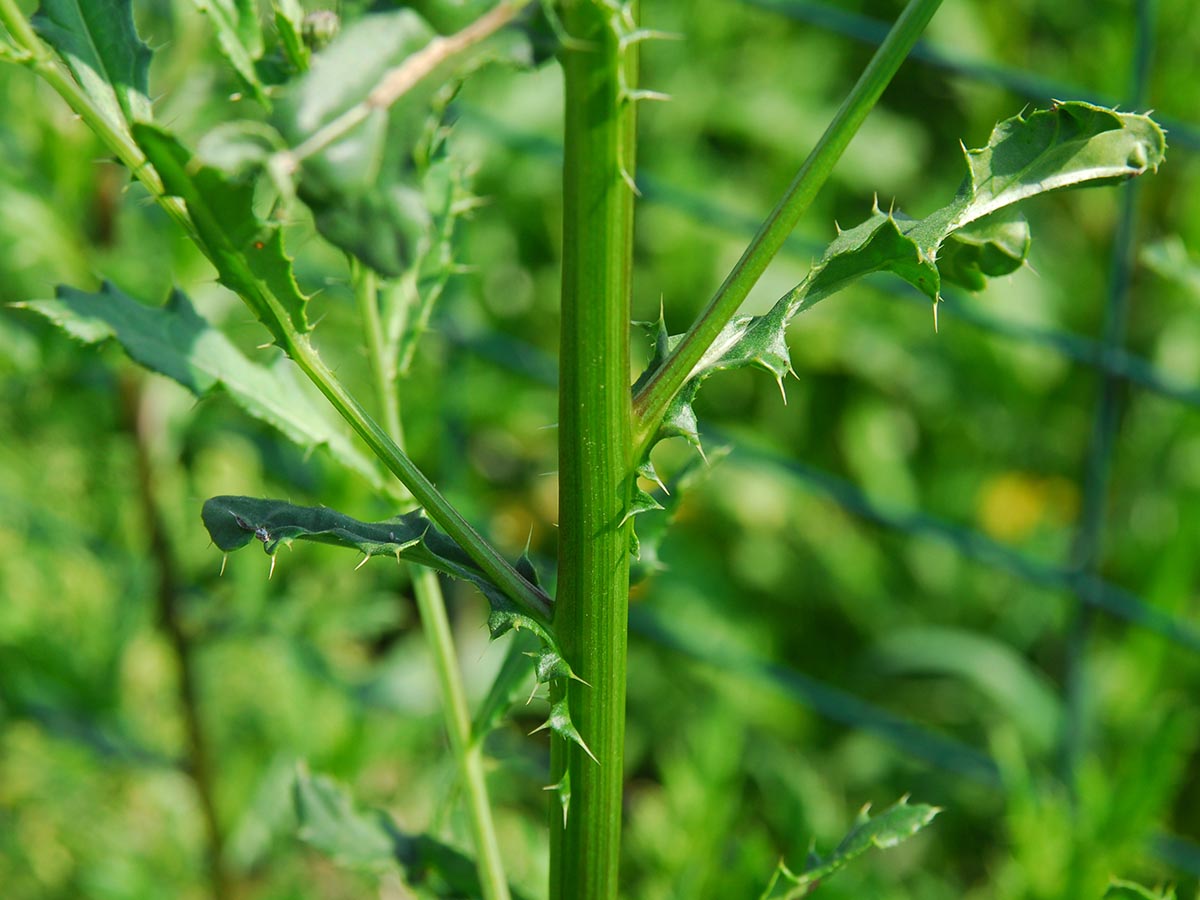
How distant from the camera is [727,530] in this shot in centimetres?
267

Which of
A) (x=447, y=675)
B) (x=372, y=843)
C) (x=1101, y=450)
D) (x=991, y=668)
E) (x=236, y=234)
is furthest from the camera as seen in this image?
(x=991, y=668)

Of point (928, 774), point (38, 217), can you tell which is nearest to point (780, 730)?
point (928, 774)

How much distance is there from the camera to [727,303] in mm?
660

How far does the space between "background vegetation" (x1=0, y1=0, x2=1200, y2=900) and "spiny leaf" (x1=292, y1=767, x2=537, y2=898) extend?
0.25m

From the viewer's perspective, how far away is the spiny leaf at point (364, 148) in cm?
45

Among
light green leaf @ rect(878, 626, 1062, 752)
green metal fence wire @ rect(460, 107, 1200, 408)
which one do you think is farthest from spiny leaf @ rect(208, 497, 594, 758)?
light green leaf @ rect(878, 626, 1062, 752)

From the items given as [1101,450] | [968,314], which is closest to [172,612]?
[968,314]

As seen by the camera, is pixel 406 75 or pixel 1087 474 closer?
pixel 406 75

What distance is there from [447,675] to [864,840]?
288 millimetres

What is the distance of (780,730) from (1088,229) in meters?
1.26

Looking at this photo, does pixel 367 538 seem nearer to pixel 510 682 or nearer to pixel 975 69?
pixel 510 682

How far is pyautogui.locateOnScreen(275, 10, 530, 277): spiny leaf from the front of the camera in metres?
0.45

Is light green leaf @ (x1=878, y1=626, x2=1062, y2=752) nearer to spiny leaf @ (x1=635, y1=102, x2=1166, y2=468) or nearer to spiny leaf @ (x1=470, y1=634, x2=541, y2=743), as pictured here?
spiny leaf @ (x1=470, y1=634, x2=541, y2=743)

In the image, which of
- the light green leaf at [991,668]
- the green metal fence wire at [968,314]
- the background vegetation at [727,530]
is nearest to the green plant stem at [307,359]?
the background vegetation at [727,530]
